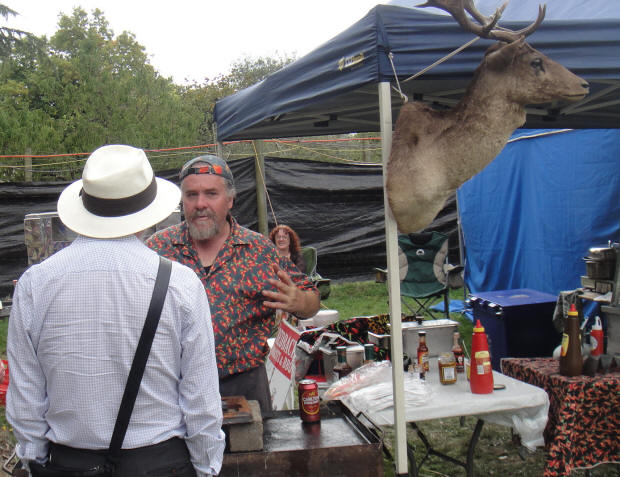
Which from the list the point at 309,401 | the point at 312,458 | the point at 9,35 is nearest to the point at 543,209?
the point at 309,401

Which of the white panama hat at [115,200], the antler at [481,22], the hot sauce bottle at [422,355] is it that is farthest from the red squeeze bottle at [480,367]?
the white panama hat at [115,200]

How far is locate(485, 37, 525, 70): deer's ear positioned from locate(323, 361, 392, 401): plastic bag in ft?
5.14

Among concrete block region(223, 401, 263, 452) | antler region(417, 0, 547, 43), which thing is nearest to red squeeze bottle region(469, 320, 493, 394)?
concrete block region(223, 401, 263, 452)

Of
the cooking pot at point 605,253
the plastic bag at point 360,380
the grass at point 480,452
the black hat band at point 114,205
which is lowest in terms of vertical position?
the grass at point 480,452

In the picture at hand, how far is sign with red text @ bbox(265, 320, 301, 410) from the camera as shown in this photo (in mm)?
2752

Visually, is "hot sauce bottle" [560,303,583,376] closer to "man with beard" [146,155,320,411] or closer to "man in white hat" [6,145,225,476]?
"man with beard" [146,155,320,411]

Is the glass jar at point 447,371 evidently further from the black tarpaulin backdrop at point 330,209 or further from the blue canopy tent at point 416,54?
the black tarpaulin backdrop at point 330,209

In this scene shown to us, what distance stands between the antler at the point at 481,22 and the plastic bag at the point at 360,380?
1.67m

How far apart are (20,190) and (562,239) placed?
6.75 meters

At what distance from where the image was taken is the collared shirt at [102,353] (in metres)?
1.49

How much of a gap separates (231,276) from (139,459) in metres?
1.02

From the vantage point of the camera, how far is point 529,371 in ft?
10.7

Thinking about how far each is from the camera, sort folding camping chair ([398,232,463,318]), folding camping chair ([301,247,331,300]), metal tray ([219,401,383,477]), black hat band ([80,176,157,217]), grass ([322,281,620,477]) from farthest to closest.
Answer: folding camping chair ([301,247,331,300]) → folding camping chair ([398,232,463,318]) → grass ([322,281,620,477]) → metal tray ([219,401,383,477]) → black hat band ([80,176,157,217])

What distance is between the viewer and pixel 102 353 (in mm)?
1489
